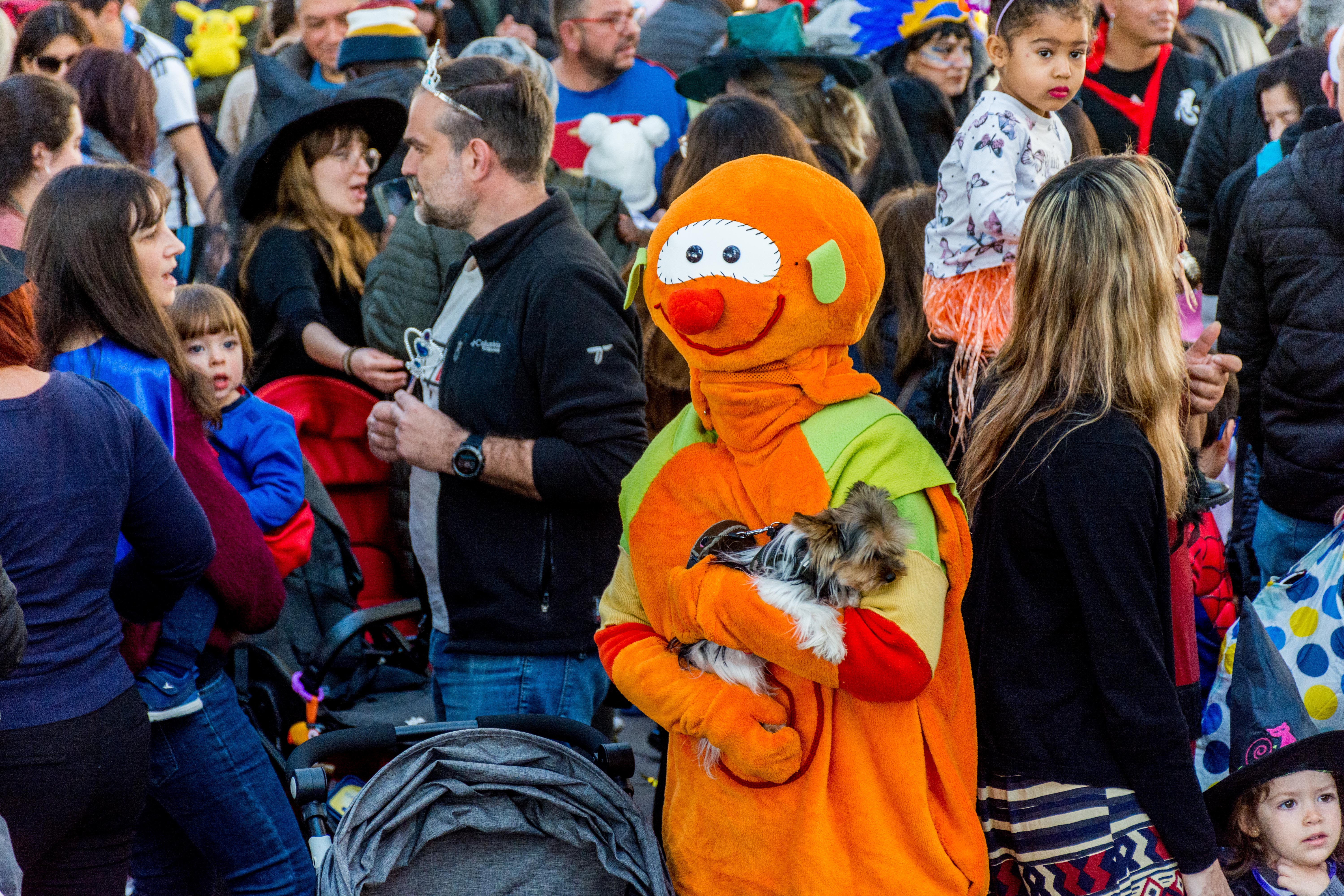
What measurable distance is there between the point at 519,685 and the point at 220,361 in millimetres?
1455

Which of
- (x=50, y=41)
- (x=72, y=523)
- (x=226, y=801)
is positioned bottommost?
(x=226, y=801)

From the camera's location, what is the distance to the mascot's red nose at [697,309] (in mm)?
2061

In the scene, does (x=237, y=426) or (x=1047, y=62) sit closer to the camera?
(x=1047, y=62)

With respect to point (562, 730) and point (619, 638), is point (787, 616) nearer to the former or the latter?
point (619, 638)

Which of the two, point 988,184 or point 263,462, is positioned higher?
point 988,184

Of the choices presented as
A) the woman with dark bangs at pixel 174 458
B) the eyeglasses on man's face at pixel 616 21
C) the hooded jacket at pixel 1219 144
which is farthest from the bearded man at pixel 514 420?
the hooded jacket at pixel 1219 144

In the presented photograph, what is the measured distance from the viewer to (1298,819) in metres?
2.83

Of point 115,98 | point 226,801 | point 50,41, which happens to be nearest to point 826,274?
point 226,801

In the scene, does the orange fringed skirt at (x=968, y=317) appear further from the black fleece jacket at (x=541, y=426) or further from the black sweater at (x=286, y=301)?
the black sweater at (x=286, y=301)

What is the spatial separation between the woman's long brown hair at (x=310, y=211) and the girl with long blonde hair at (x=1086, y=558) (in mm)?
2973

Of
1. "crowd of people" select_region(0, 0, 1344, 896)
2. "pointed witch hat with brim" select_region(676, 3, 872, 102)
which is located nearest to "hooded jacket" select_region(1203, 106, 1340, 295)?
"crowd of people" select_region(0, 0, 1344, 896)

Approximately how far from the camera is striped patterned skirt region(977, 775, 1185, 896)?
2211 mm

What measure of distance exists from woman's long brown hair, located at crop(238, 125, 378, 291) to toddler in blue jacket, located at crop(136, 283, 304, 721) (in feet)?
2.14

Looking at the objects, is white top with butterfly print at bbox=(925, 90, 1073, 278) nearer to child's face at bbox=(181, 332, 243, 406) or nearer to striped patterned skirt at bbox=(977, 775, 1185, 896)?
striped patterned skirt at bbox=(977, 775, 1185, 896)
